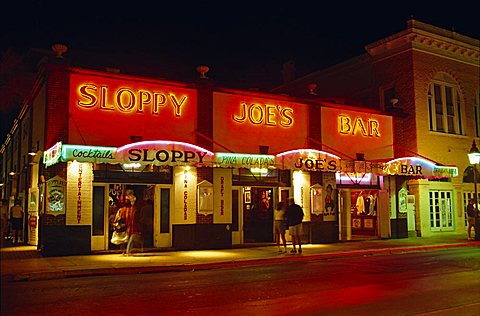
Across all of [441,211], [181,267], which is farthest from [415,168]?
[181,267]

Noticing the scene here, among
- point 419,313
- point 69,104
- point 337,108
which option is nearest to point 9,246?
point 69,104

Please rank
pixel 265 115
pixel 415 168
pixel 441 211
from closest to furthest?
pixel 265 115 < pixel 415 168 < pixel 441 211

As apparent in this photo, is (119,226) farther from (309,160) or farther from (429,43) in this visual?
(429,43)

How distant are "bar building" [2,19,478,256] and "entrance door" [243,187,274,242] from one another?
42mm

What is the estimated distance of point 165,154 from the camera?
17359 mm

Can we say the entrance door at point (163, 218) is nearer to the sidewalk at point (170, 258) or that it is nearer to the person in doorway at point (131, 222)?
the sidewalk at point (170, 258)

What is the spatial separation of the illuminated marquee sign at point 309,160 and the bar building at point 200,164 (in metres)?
0.04

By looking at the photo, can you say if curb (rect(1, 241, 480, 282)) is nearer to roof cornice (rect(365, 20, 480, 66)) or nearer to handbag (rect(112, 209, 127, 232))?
handbag (rect(112, 209, 127, 232))

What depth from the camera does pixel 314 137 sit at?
22359mm

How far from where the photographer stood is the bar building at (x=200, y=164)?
1716 cm

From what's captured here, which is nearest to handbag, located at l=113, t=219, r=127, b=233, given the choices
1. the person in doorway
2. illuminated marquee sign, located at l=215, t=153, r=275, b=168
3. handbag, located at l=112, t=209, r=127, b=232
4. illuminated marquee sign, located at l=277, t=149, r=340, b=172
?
handbag, located at l=112, t=209, r=127, b=232

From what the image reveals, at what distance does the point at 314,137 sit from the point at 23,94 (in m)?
13.2

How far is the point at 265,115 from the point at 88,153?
25.0ft

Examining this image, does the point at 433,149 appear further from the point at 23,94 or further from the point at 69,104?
the point at 23,94
